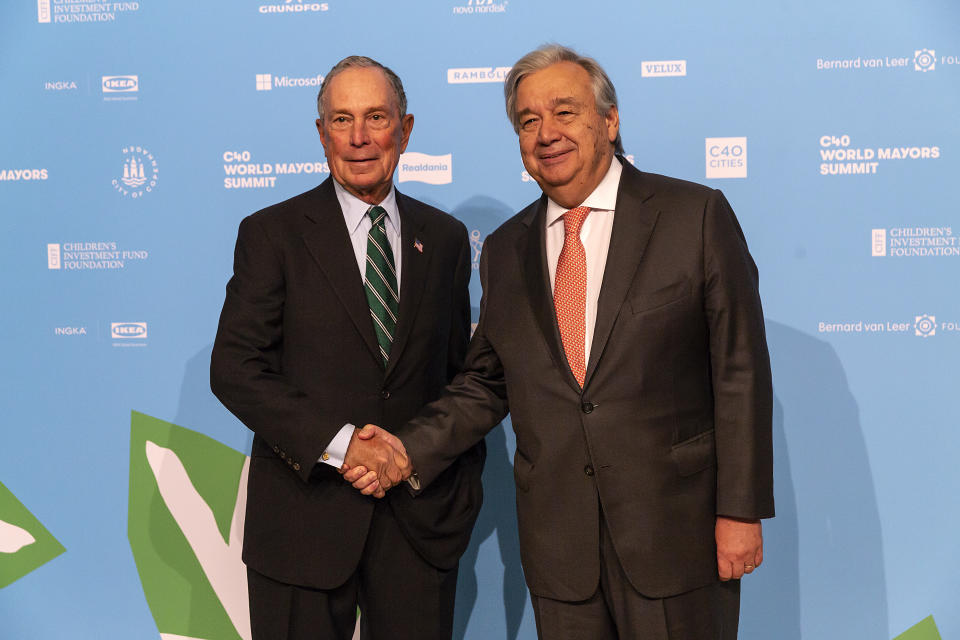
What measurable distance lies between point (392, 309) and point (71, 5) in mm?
1984

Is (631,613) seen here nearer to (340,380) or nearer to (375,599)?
(375,599)

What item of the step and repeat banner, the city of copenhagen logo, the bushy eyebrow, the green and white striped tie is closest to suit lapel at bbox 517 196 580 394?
the bushy eyebrow

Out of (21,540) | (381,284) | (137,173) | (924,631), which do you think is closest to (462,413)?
(381,284)

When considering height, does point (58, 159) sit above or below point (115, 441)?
above

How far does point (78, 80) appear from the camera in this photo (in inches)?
128

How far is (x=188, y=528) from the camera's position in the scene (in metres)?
3.23

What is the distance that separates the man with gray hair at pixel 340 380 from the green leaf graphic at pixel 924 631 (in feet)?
5.75

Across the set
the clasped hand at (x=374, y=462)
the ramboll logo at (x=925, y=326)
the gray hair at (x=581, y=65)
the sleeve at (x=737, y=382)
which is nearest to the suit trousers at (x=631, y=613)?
the sleeve at (x=737, y=382)

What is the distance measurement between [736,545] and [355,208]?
4.22 feet

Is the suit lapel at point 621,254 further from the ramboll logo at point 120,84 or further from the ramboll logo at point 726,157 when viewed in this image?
the ramboll logo at point 120,84

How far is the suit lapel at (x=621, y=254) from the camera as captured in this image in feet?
6.41

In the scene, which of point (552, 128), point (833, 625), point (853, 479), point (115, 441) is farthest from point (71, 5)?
point (833, 625)

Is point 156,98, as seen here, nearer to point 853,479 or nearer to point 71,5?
point 71,5

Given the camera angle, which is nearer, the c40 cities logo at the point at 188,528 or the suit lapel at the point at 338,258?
the suit lapel at the point at 338,258
